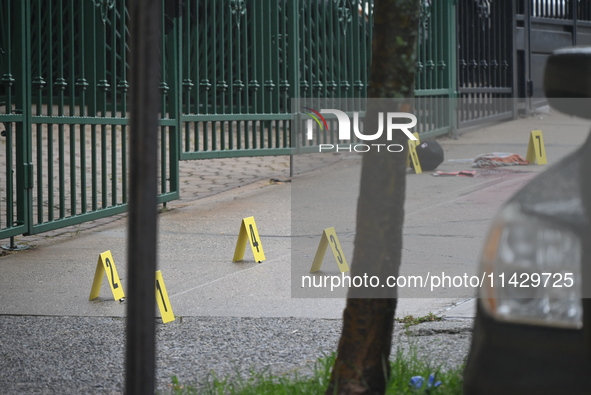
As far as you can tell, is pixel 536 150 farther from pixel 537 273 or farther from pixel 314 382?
pixel 537 273

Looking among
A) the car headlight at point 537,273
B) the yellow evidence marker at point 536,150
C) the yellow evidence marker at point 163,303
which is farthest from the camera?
the yellow evidence marker at point 536,150

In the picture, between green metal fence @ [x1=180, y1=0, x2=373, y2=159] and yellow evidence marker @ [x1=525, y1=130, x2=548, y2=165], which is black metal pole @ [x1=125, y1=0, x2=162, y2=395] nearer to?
green metal fence @ [x1=180, y1=0, x2=373, y2=159]

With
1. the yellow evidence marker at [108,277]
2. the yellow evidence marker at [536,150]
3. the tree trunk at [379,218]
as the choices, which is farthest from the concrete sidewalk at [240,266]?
the tree trunk at [379,218]

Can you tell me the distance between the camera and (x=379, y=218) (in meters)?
3.34

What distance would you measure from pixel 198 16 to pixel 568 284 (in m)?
8.36

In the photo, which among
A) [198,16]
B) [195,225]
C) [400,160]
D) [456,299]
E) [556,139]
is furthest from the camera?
[556,139]

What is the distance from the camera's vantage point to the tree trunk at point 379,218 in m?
3.31

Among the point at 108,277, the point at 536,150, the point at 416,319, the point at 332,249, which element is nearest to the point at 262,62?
the point at 536,150

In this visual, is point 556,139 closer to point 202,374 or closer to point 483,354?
point 202,374

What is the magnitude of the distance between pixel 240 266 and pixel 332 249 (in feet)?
2.96

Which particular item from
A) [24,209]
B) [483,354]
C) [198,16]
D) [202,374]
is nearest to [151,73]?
[483,354]

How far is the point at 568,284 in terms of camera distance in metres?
2.20

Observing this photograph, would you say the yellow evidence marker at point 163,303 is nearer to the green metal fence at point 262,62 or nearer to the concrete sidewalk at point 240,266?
the concrete sidewalk at point 240,266

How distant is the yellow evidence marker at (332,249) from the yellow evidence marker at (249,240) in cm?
58
